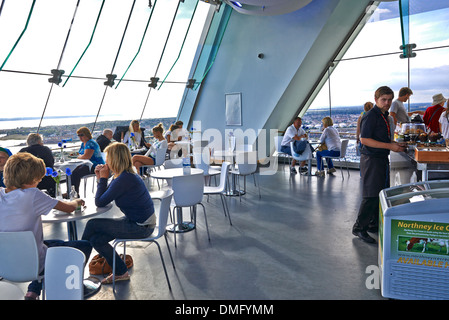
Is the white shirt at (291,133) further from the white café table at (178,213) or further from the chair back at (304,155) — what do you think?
the white café table at (178,213)

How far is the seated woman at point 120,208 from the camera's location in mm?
3225

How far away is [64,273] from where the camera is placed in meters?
1.88

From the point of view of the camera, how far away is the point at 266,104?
10.1 metres

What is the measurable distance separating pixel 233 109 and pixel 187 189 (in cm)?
704

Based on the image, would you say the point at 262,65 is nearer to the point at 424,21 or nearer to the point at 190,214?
the point at 424,21

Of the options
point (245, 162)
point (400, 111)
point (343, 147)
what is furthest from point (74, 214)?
point (343, 147)

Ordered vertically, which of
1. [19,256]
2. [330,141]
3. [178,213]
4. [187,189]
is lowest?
[178,213]

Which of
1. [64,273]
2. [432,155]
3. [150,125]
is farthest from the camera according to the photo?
[150,125]

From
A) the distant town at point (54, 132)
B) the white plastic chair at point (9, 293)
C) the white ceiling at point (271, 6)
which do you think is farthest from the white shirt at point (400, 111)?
the white plastic chair at point (9, 293)

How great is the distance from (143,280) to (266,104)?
24.8 ft

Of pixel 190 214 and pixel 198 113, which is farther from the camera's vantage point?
pixel 198 113

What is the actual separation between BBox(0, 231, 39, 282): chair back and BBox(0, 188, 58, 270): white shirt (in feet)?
0.49

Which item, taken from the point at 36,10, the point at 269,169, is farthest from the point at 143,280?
the point at 269,169

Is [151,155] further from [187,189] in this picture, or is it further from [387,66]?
[387,66]
